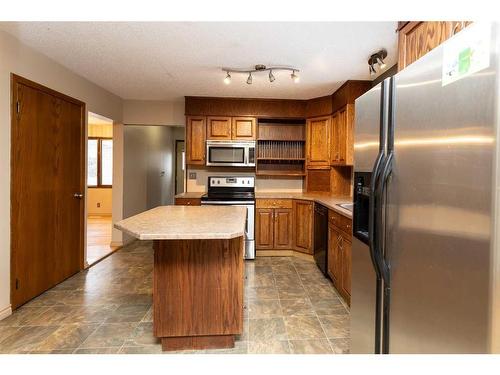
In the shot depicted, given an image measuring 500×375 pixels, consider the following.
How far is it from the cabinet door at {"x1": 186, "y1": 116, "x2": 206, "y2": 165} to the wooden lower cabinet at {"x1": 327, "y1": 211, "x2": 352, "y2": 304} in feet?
7.39

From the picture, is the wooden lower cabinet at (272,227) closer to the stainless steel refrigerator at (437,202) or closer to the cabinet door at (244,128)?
the cabinet door at (244,128)

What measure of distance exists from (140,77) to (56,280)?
2.45 m

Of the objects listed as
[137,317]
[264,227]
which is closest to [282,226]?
[264,227]

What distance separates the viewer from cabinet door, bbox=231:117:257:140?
424 centimetres

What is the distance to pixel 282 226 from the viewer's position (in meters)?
4.04

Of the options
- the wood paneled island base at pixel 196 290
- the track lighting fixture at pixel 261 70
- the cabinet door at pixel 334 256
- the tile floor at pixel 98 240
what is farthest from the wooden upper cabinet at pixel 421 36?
the tile floor at pixel 98 240

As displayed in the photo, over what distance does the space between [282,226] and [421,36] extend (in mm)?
3001

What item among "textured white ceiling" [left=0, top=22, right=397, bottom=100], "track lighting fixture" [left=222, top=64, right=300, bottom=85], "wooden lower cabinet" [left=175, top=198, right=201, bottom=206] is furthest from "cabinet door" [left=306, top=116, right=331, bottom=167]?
"wooden lower cabinet" [left=175, top=198, right=201, bottom=206]

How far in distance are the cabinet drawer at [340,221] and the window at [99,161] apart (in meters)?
6.47

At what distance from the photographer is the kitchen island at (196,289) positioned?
1.81 meters

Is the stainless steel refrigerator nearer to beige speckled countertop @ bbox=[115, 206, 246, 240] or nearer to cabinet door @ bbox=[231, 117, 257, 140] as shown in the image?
beige speckled countertop @ bbox=[115, 206, 246, 240]

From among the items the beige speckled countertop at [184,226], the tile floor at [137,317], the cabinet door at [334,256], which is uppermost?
the beige speckled countertop at [184,226]
